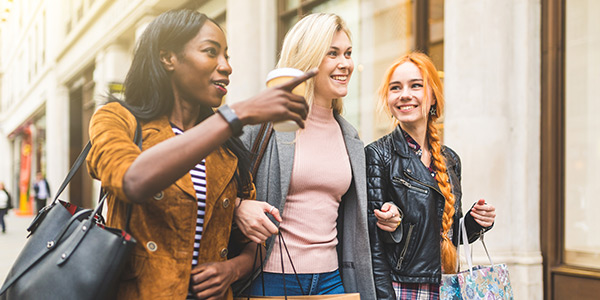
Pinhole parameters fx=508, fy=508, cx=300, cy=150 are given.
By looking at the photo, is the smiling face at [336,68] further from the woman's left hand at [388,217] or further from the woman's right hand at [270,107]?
the woman's right hand at [270,107]

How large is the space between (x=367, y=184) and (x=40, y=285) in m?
1.60

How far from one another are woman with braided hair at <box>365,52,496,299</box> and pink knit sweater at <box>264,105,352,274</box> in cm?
21

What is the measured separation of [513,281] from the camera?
16.6ft

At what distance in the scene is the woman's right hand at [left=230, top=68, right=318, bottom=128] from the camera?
1.41 meters

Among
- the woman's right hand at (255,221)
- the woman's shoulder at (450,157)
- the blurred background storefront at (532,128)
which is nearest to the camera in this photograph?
the woman's right hand at (255,221)

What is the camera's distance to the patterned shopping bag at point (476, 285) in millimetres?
2418

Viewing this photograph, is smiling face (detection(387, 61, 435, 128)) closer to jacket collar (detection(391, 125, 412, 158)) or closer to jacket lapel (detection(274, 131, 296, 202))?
jacket collar (detection(391, 125, 412, 158))

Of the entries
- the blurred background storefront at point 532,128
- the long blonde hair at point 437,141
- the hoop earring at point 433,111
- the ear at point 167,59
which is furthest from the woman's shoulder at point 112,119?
the blurred background storefront at point 532,128

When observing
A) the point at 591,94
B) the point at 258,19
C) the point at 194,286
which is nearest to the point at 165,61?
the point at 194,286

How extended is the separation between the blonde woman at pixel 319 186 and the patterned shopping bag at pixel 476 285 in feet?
1.20

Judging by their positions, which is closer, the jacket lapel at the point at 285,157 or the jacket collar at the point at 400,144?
the jacket lapel at the point at 285,157

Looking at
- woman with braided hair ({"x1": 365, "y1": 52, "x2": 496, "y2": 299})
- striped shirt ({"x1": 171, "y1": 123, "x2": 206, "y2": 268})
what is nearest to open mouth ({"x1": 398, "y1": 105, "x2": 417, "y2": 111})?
woman with braided hair ({"x1": 365, "y1": 52, "x2": 496, "y2": 299})

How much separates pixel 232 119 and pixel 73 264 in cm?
61

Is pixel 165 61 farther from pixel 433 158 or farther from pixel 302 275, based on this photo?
pixel 433 158
